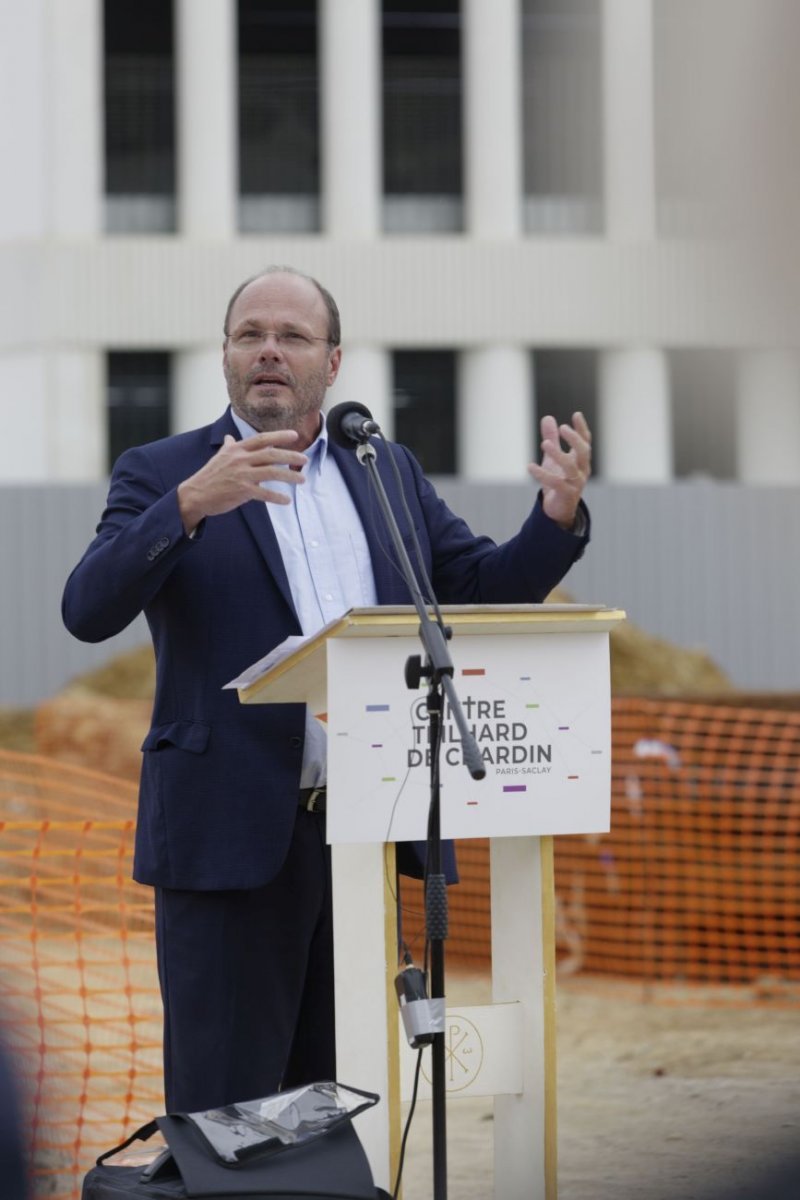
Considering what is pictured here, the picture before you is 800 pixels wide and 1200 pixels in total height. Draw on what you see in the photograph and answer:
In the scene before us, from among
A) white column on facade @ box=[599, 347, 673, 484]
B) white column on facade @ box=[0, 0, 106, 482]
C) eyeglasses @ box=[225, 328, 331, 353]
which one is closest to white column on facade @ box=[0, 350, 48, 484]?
white column on facade @ box=[0, 0, 106, 482]

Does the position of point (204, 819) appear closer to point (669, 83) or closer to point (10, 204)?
point (669, 83)

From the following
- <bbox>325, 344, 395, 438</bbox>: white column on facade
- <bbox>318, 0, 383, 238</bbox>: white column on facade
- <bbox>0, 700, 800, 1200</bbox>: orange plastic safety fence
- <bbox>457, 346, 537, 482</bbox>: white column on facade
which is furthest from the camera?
<bbox>457, 346, 537, 482</bbox>: white column on facade

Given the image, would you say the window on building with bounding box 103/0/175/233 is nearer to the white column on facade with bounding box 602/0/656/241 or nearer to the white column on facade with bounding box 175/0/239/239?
the white column on facade with bounding box 175/0/239/239

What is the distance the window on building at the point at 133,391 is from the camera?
23.1 m

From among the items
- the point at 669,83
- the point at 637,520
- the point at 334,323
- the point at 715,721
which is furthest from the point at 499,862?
the point at 637,520

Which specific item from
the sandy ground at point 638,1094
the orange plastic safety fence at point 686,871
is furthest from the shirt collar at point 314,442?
the orange plastic safety fence at point 686,871

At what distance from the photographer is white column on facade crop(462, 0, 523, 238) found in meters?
21.7

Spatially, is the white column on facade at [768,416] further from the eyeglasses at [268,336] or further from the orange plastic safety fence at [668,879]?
the orange plastic safety fence at [668,879]

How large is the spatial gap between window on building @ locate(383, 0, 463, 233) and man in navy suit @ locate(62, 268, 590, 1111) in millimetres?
21540

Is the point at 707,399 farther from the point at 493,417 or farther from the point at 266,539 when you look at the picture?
the point at 493,417

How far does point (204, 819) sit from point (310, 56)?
22960 millimetres

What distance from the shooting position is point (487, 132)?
22.6m

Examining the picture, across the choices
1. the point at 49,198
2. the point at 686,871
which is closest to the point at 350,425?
the point at 686,871

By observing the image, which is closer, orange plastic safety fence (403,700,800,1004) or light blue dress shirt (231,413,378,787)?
light blue dress shirt (231,413,378,787)
